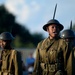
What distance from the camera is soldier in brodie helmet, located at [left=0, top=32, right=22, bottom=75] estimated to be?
48.5 feet

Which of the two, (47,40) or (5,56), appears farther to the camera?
(5,56)

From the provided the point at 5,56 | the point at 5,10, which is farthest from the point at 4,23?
the point at 5,56

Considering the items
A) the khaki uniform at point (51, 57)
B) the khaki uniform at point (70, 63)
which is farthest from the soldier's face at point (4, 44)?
the khaki uniform at point (70, 63)

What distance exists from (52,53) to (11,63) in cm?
180

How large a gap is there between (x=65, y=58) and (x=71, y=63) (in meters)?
0.20

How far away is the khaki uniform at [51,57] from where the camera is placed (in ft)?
43.9

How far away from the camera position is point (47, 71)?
13.6 meters

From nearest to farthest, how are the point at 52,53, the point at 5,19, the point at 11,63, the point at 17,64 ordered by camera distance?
1. the point at 52,53
2. the point at 17,64
3. the point at 11,63
4. the point at 5,19

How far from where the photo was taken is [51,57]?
13469 mm

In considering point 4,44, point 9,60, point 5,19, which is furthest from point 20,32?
point 4,44

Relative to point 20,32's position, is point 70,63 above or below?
below

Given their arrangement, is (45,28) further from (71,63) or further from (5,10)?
(5,10)

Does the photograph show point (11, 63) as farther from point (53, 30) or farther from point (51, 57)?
point (53, 30)

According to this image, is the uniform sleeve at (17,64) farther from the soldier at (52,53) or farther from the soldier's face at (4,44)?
the soldier at (52,53)
